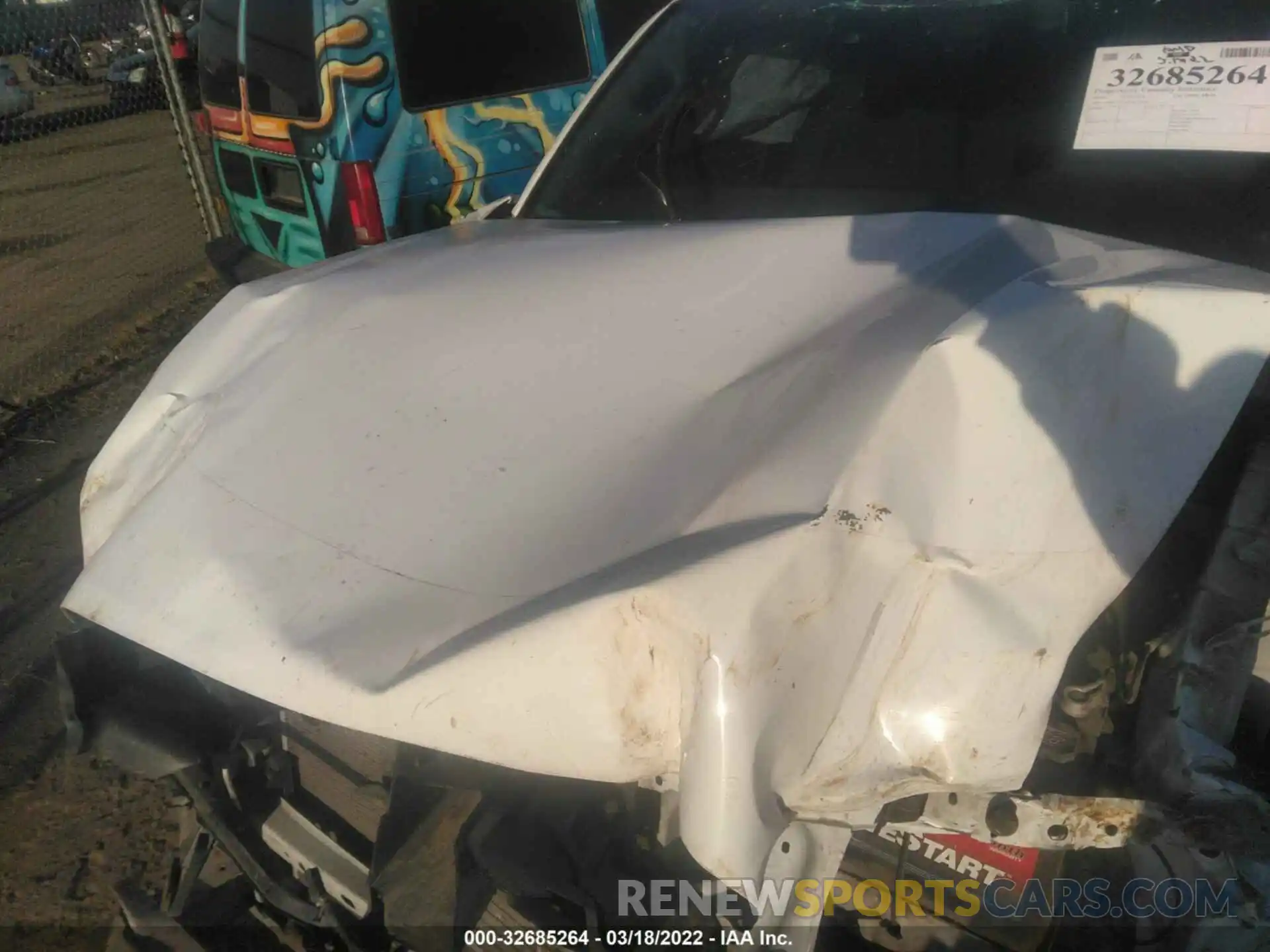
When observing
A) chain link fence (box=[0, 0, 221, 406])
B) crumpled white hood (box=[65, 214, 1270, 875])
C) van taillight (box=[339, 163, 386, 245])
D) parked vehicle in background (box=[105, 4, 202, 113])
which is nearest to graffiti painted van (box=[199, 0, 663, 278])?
van taillight (box=[339, 163, 386, 245])

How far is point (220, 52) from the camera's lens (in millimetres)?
5113

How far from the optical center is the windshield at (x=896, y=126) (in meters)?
1.93

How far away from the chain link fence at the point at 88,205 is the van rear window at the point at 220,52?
3.32ft

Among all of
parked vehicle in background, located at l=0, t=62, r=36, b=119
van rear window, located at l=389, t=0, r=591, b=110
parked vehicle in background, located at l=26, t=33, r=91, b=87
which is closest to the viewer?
van rear window, located at l=389, t=0, r=591, b=110

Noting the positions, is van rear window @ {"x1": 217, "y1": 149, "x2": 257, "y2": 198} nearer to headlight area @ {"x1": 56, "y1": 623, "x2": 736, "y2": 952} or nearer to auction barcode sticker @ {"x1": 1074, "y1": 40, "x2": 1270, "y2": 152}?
headlight area @ {"x1": 56, "y1": 623, "x2": 736, "y2": 952}

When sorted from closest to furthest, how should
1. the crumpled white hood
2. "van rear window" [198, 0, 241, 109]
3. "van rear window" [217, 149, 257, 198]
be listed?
1. the crumpled white hood
2. "van rear window" [198, 0, 241, 109]
3. "van rear window" [217, 149, 257, 198]

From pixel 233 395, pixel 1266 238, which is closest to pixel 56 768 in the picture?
pixel 233 395

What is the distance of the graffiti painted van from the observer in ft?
14.5

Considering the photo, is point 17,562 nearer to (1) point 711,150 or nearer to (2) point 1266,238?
(1) point 711,150

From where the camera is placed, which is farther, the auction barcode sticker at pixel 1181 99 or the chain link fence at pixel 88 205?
the chain link fence at pixel 88 205

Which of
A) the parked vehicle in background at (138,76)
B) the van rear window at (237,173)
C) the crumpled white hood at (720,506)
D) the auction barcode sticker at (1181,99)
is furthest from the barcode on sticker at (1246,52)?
the parked vehicle in background at (138,76)

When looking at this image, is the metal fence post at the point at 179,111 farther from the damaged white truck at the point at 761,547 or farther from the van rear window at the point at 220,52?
the damaged white truck at the point at 761,547

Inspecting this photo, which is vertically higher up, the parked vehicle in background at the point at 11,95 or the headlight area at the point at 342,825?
the parked vehicle in background at the point at 11,95

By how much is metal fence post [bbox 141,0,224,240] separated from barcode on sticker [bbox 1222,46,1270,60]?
20.4 ft
